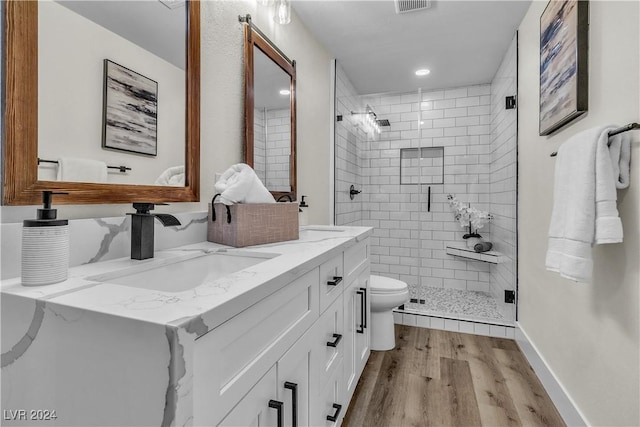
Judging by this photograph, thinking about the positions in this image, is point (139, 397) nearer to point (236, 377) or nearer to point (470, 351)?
point (236, 377)

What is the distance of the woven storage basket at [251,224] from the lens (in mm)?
1239

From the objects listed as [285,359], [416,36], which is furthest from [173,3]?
[416,36]

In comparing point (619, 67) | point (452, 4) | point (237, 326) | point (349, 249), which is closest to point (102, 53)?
point (237, 326)

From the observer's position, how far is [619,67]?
121 centimetres

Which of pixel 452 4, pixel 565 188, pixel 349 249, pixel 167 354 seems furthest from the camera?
pixel 452 4

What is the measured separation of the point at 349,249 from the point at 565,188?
3.10ft

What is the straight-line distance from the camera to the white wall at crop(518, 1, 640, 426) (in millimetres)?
1134

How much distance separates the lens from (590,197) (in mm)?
1217

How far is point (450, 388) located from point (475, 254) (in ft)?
5.85

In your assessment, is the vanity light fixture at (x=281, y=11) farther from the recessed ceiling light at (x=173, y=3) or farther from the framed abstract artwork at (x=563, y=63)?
the framed abstract artwork at (x=563, y=63)

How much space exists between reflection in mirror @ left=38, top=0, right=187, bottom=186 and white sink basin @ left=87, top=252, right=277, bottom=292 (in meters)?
0.30

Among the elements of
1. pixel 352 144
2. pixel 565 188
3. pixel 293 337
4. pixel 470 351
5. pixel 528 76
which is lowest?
pixel 470 351

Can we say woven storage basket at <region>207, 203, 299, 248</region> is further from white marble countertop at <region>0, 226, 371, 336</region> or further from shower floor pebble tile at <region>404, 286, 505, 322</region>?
shower floor pebble tile at <region>404, 286, 505, 322</region>

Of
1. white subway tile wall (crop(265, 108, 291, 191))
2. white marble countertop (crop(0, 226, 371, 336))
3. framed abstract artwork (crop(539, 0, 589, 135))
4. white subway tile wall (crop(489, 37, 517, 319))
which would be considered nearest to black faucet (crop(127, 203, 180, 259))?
white marble countertop (crop(0, 226, 371, 336))
